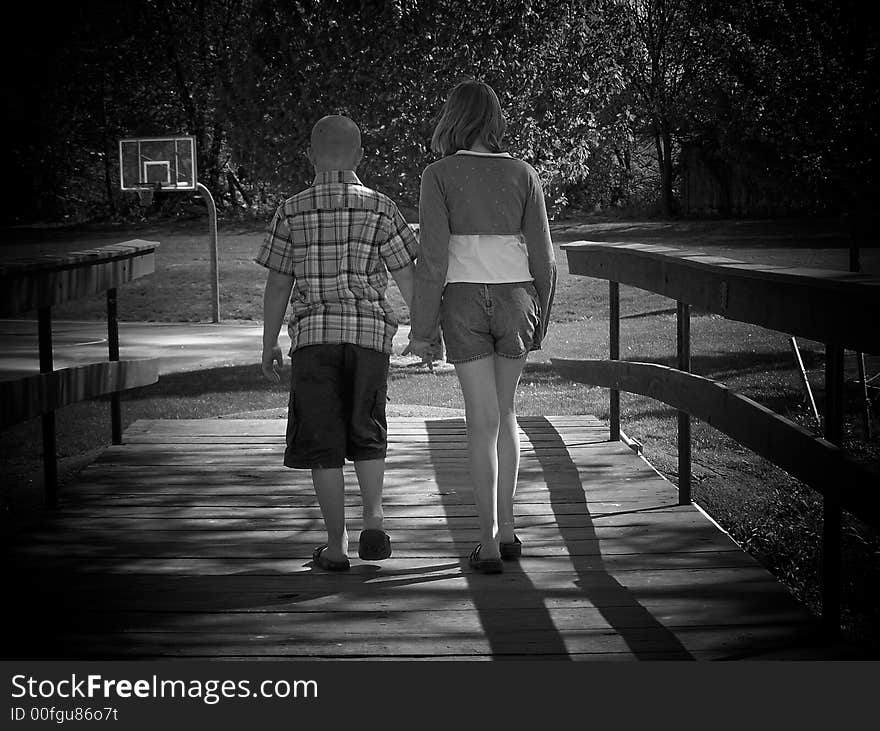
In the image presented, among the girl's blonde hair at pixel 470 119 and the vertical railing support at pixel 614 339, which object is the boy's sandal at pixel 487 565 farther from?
the vertical railing support at pixel 614 339

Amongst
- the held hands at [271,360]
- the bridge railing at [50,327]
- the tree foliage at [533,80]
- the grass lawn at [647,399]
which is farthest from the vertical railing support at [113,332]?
the tree foliage at [533,80]

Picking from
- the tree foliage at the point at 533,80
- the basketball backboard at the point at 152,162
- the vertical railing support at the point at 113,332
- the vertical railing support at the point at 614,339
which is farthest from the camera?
the basketball backboard at the point at 152,162

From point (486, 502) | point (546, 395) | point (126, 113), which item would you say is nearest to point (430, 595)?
point (486, 502)

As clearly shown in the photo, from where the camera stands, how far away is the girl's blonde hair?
13.0 ft

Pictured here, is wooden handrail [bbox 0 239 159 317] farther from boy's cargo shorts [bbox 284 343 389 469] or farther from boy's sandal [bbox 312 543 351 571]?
boy's sandal [bbox 312 543 351 571]

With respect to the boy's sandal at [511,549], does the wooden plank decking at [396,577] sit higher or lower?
lower

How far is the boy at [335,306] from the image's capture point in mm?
3996


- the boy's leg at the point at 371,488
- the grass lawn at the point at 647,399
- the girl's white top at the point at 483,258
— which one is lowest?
the grass lawn at the point at 647,399

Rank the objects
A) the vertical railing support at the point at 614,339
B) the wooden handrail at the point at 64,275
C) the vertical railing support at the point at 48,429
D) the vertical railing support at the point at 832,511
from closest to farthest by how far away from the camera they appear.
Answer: the vertical railing support at the point at 832,511 < the wooden handrail at the point at 64,275 < the vertical railing support at the point at 48,429 < the vertical railing support at the point at 614,339

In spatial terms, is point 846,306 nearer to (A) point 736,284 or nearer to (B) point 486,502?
(A) point 736,284

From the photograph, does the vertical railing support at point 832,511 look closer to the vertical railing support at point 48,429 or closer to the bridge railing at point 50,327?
the bridge railing at point 50,327

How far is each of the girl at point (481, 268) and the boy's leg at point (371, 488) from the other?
0.33 m

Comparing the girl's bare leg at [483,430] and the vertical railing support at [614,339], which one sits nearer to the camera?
the girl's bare leg at [483,430]

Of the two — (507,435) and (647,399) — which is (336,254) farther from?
(647,399)
